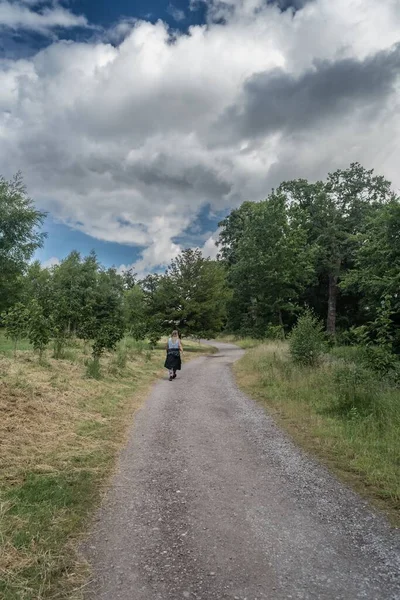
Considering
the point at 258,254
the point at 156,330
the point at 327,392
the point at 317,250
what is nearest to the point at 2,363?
the point at 327,392

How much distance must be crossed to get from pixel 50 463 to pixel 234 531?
314 centimetres

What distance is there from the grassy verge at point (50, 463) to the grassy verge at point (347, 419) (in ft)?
11.5

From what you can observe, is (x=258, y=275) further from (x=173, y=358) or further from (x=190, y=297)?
(x=173, y=358)

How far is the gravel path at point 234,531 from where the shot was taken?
3.19m

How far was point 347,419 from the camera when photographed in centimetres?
820

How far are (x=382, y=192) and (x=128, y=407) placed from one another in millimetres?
37553

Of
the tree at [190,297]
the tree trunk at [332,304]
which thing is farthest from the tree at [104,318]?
the tree trunk at [332,304]

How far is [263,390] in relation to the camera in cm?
1237

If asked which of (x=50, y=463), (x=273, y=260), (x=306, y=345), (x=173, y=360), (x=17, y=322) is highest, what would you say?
(x=273, y=260)

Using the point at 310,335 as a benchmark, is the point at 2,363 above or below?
below

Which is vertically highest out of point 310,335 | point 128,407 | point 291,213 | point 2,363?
point 291,213

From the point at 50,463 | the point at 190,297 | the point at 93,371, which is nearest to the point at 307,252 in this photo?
the point at 190,297

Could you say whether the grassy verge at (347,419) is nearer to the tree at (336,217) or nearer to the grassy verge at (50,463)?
the grassy verge at (50,463)

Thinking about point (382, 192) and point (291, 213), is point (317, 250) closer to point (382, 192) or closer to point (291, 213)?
point (291, 213)
